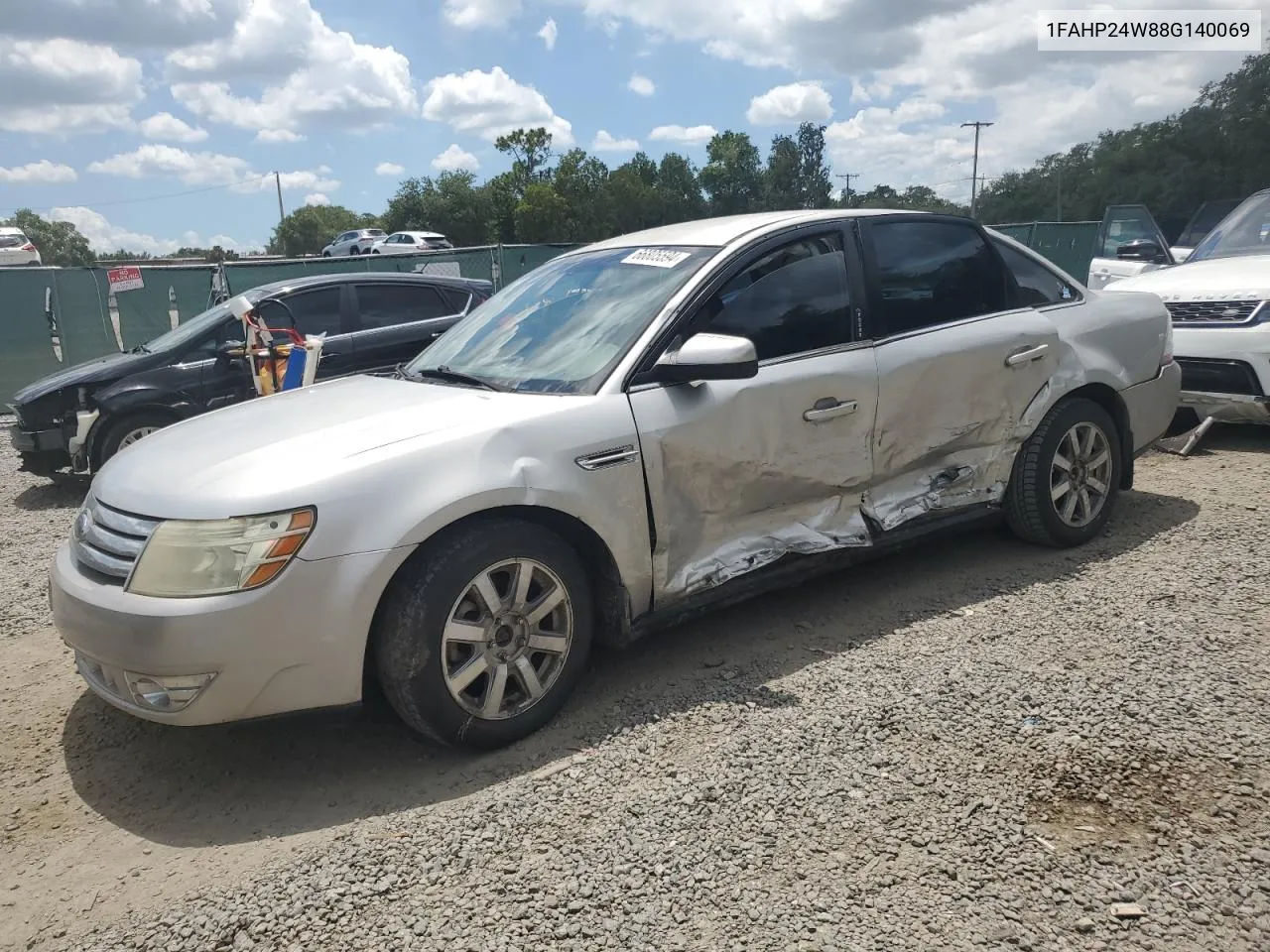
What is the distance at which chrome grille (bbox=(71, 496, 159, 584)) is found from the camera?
2799 millimetres

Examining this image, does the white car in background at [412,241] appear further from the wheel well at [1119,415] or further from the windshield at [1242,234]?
the wheel well at [1119,415]

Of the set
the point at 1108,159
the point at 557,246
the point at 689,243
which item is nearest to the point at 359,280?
the point at 689,243

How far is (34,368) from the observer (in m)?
12.8

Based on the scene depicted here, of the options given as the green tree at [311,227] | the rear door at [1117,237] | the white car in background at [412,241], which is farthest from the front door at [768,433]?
the green tree at [311,227]

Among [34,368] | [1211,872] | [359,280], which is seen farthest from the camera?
[34,368]

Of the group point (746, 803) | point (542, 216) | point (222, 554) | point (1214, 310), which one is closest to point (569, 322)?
point (222, 554)

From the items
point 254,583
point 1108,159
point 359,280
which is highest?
point 1108,159

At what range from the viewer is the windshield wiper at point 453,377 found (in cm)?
350

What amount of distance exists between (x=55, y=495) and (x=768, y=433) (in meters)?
6.60

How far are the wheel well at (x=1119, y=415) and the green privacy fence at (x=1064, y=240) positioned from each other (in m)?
17.4

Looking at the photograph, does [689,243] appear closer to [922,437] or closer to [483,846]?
[922,437]

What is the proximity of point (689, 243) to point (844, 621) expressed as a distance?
1.71 meters

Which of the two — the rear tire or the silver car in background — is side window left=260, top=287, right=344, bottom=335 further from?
the silver car in background

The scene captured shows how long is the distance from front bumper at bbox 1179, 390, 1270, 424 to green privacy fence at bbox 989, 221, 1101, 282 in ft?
50.4
